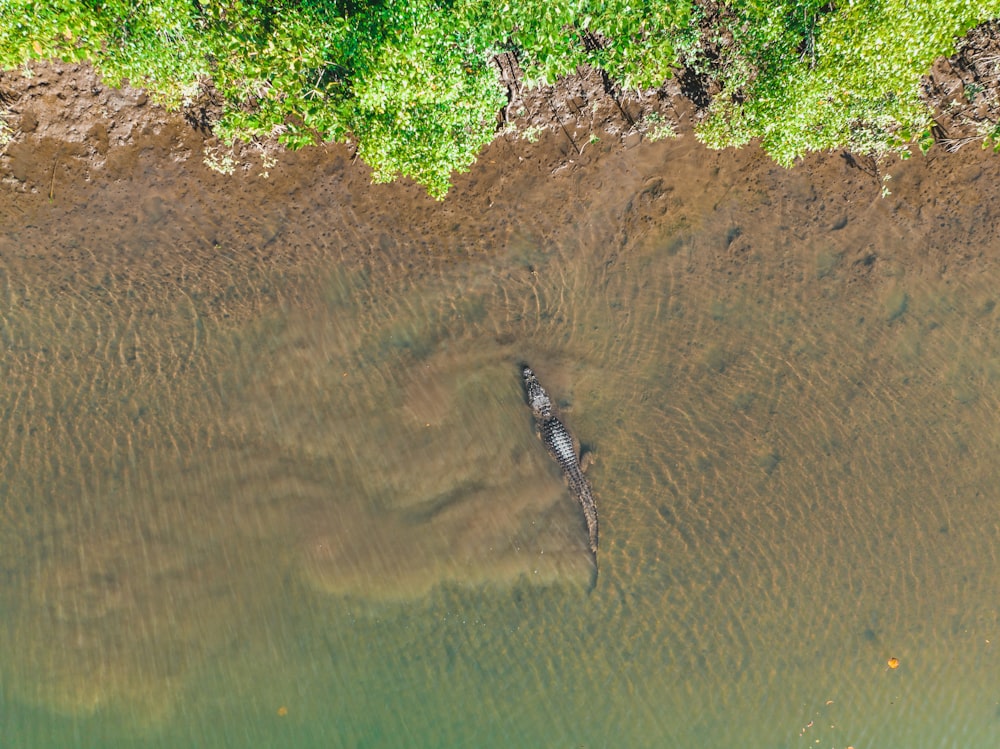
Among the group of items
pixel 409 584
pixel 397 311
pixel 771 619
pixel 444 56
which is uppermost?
pixel 444 56

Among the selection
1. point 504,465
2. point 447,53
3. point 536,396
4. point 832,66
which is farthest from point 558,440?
point 832,66

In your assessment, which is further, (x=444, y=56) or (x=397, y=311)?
(x=397, y=311)

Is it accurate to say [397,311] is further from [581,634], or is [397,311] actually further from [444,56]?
[581,634]

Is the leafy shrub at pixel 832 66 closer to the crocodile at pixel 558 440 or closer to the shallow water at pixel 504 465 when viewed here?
the shallow water at pixel 504 465

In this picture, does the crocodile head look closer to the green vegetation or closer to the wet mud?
the wet mud

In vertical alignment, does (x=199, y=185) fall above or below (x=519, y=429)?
above

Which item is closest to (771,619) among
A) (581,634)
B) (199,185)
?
(581,634)

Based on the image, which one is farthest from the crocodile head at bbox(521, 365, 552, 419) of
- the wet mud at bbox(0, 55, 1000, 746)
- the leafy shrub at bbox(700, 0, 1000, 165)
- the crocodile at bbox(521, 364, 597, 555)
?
the leafy shrub at bbox(700, 0, 1000, 165)
